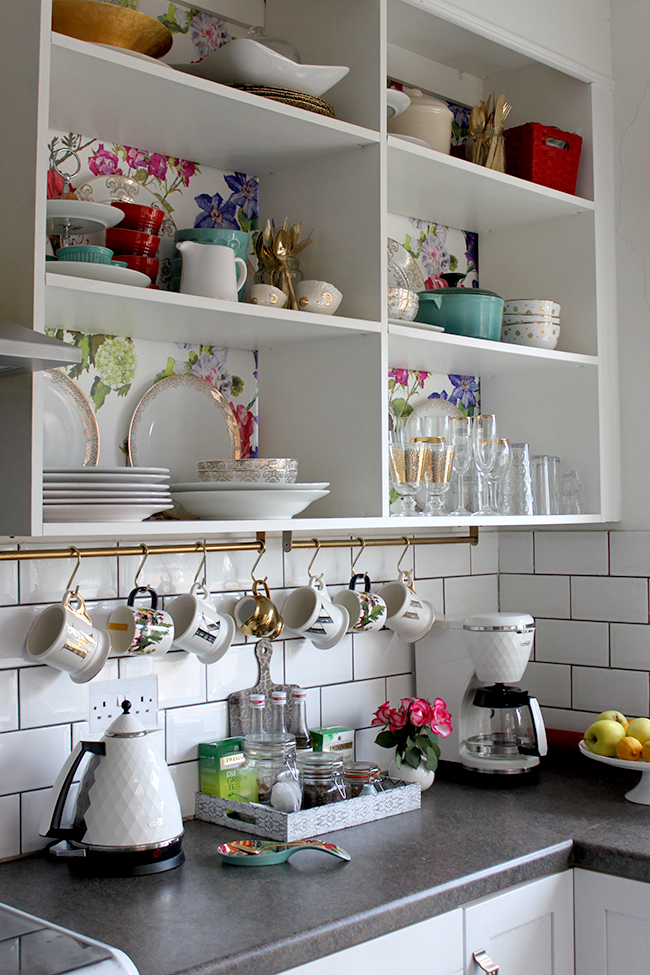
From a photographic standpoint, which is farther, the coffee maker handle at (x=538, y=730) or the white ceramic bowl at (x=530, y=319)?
the white ceramic bowl at (x=530, y=319)

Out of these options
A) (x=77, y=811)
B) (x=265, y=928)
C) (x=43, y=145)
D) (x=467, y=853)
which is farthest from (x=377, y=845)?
(x=43, y=145)

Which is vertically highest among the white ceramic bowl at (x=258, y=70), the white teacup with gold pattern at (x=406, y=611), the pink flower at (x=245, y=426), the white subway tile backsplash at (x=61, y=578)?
the white ceramic bowl at (x=258, y=70)

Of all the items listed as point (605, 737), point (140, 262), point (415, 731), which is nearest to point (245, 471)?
point (140, 262)

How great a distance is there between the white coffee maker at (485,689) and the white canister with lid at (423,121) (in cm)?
104

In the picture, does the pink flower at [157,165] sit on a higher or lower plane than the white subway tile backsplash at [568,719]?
higher

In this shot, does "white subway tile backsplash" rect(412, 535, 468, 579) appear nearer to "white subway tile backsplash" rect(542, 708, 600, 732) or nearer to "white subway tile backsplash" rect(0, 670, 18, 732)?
"white subway tile backsplash" rect(542, 708, 600, 732)

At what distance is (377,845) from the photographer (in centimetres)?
168

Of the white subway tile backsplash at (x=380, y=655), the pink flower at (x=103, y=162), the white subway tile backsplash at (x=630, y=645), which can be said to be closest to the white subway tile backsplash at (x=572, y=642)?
the white subway tile backsplash at (x=630, y=645)

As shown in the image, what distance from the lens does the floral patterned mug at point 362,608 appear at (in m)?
2.06

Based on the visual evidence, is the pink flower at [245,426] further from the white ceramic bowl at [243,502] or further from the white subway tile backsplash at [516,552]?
the white subway tile backsplash at [516,552]

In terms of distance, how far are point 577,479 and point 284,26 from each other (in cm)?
119

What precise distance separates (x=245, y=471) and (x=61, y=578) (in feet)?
1.25

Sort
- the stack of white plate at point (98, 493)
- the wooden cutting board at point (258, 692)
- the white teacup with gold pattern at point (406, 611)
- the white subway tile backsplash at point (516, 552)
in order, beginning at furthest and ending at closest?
the white subway tile backsplash at point (516, 552)
the white teacup with gold pattern at point (406, 611)
the wooden cutting board at point (258, 692)
the stack of white plate at point (98, 493)

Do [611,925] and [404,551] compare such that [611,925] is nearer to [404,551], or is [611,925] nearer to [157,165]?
[404,551]
